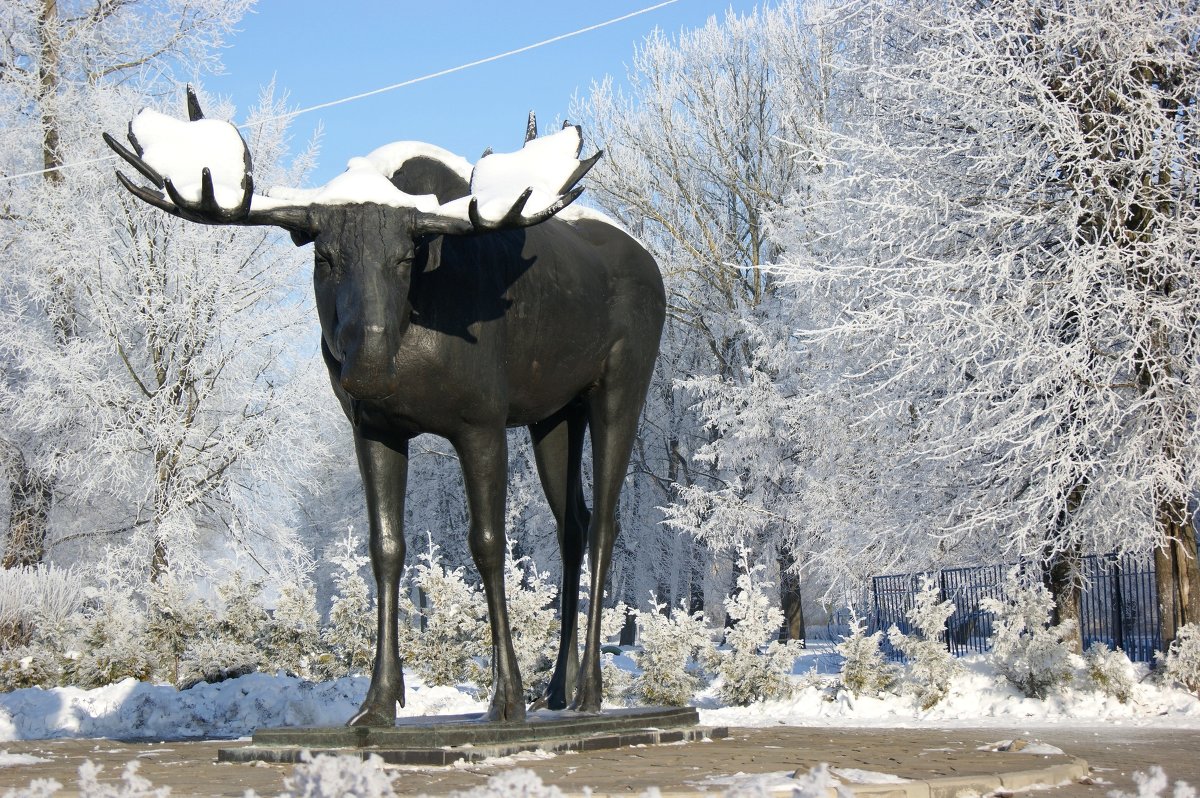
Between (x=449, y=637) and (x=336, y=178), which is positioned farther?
(x=449, y=637)

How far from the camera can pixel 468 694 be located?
10734 mm

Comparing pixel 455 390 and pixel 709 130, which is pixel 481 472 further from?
pixel 709 130

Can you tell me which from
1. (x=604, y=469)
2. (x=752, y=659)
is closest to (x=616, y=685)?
(x=752, y=659)

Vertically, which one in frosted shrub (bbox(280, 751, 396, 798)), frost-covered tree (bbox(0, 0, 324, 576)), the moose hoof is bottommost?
the moose hoof

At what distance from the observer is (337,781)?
8.30ft

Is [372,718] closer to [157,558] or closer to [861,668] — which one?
[861,668]

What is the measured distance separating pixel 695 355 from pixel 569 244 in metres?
19.8

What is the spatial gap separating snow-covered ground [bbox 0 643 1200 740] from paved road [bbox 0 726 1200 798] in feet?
8.33

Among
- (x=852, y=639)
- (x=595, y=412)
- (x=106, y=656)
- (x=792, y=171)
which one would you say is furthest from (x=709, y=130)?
(x=595, y=412)

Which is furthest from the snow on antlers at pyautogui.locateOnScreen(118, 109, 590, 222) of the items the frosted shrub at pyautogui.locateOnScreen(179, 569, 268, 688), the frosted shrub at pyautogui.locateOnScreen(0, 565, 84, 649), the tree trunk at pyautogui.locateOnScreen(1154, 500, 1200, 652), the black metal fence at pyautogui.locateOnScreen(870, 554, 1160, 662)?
the black metal fence at pyautogui.locateOnScreen(870, 554, 1160, 662)

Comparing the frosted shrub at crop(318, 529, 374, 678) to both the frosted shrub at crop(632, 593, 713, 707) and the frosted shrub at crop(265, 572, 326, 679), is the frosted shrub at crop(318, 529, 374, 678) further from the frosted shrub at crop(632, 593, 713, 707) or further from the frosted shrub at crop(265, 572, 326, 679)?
the frosted shrub at crop(632, 593, 713, 707)

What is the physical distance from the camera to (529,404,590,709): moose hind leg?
19.3ft

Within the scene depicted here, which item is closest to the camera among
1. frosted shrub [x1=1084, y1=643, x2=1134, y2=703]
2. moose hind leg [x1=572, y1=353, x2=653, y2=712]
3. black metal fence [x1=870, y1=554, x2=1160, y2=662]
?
moose hind leg [x1=572, y1=353, x2=653, y2=712]

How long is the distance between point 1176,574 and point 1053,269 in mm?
3366
